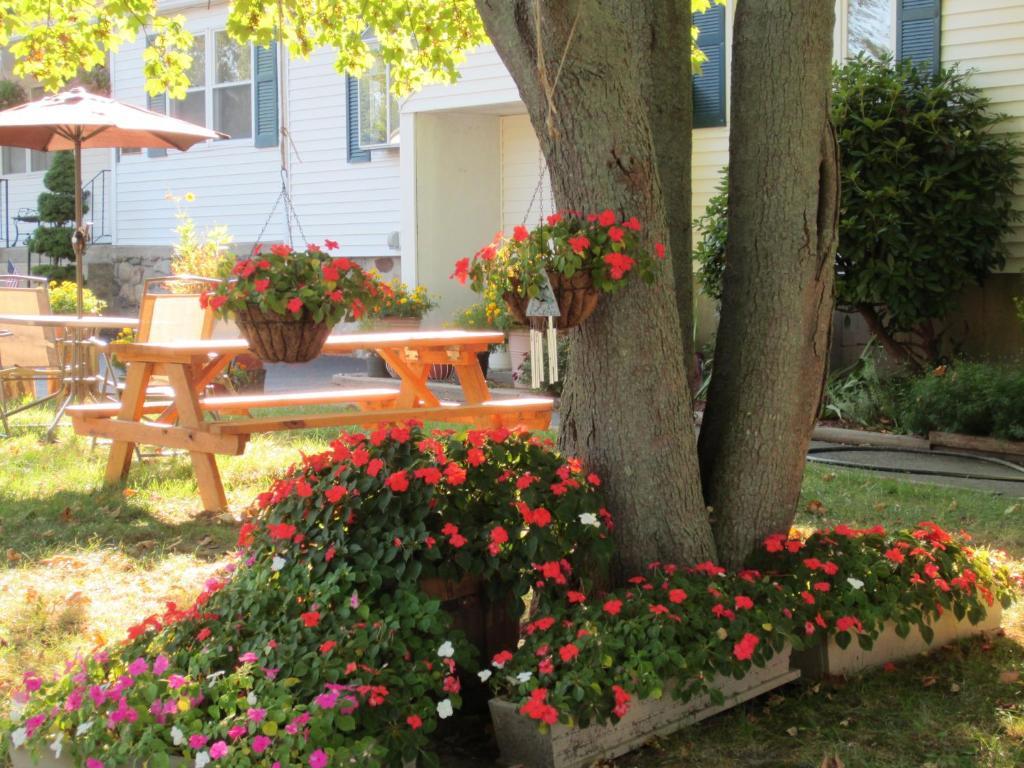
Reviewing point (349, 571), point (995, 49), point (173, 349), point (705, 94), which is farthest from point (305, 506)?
point (705, 94)

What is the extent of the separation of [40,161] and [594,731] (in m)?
19.4

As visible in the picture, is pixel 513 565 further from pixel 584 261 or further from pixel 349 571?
pixel 584 261

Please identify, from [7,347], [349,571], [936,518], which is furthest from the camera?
[7,347]

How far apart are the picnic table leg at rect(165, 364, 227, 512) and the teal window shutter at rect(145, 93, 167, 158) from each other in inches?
433

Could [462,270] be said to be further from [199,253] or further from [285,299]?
[199,253]

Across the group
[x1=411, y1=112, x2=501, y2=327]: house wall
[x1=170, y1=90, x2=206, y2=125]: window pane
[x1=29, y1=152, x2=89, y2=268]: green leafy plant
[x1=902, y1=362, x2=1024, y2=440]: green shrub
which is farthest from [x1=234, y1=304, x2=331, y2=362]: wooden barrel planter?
[x1=29, y1=152, x2=89, y2=268]: green leafy plant

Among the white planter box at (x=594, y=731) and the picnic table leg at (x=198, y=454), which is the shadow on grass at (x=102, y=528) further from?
the white planter box at (x=594, y=731)

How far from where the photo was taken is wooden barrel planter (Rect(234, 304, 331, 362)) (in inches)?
160

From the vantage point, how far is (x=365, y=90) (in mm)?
13773

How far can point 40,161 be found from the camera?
20109mm

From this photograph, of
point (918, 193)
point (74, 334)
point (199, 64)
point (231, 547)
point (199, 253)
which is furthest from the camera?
point (199, 64)

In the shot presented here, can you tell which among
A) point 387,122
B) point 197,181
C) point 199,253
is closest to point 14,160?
point 197,181

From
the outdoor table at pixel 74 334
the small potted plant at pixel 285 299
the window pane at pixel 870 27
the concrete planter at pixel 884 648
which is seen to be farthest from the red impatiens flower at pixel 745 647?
the window pane at pixel 870 27

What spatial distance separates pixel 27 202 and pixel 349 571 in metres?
18.6
